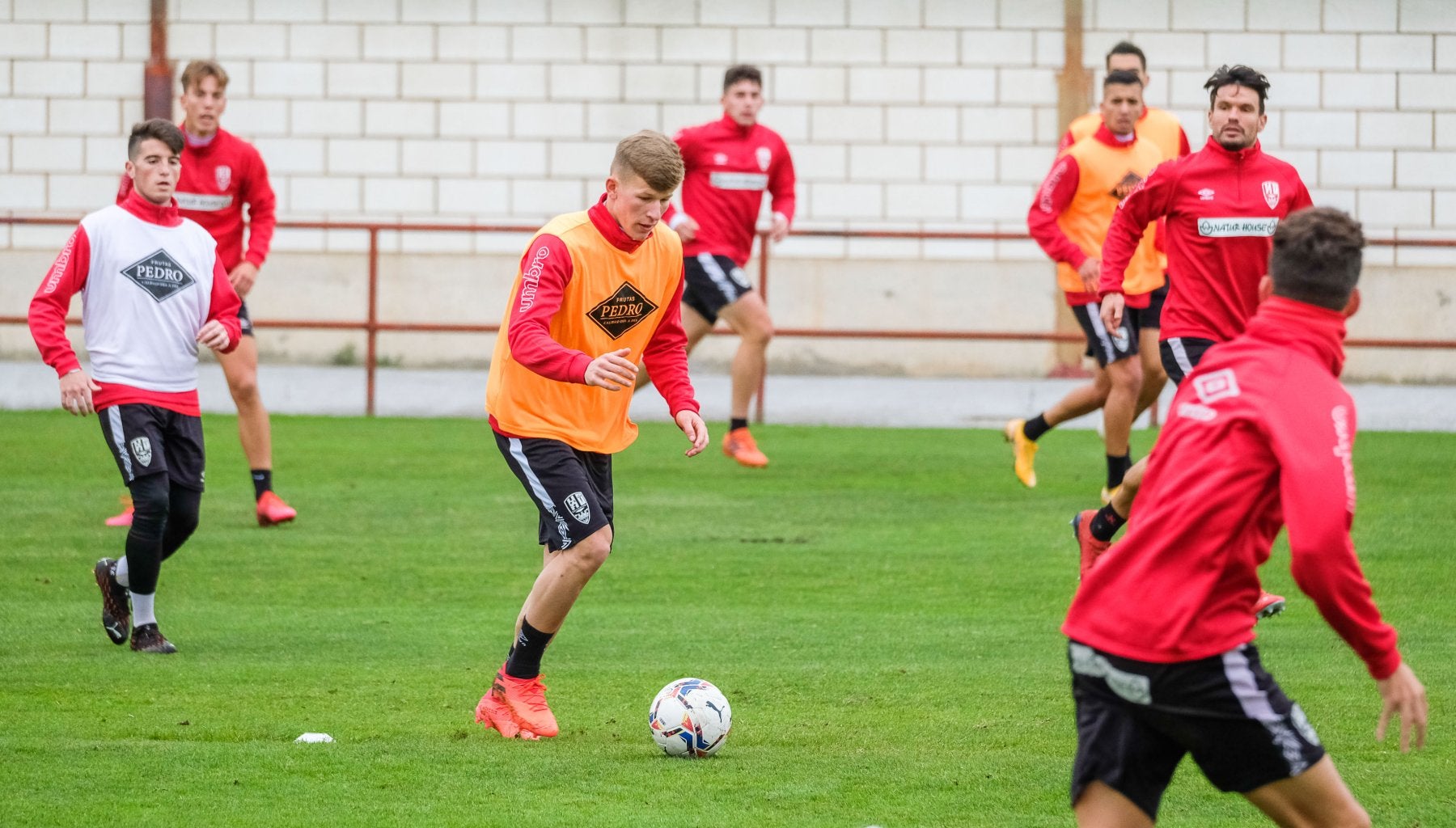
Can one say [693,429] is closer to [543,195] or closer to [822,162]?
[822,162]

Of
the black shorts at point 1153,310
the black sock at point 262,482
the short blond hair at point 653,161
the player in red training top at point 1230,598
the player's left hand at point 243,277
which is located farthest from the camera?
the black sock at point 262,482

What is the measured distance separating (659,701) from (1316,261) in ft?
8.43

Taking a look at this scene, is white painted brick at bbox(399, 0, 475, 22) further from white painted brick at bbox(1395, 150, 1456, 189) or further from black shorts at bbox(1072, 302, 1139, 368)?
black shorts at bbox(1072, 302, 1139, 368)

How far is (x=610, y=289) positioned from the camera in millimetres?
5586

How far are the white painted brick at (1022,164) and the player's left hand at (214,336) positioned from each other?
12.2m

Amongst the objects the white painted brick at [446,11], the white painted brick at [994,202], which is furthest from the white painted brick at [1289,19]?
the white painted brick at [446,11]

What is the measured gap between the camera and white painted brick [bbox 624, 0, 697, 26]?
59.3 ft

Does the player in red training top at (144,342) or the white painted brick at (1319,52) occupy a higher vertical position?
the white painted brick at (1319,52)

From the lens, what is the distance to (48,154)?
720 inches

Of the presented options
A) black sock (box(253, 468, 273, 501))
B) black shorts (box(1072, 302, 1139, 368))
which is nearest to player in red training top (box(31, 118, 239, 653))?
black sock (box(253, 468, 273, 501))

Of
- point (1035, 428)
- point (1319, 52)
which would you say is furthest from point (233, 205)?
point (1319, 52)

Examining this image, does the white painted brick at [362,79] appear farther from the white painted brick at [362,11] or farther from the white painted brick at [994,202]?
the white painted brick at [994,202]

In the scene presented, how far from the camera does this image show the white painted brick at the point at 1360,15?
17750 mm

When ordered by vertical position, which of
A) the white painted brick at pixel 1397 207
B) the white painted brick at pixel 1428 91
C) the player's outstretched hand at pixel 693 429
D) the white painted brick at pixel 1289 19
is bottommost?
the player's outstretched hand at pixel 693 429
